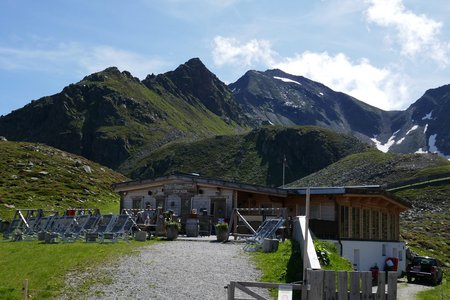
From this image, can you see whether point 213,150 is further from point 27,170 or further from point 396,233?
point 396,233

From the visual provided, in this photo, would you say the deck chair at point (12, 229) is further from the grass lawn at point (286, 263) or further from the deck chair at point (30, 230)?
the grass lawn at point (286, 263)

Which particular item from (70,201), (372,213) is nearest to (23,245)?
(372,213)

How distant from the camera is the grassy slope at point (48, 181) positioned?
164 feet

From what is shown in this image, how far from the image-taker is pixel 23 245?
2594 centimetres

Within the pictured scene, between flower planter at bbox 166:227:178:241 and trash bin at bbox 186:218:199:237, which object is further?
trash bin at bbox 186:218:199:237

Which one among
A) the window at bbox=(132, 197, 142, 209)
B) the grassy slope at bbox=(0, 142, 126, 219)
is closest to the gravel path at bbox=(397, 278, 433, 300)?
the window at bbox=(132, 197, 142, 209)

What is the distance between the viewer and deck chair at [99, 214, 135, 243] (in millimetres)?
25494

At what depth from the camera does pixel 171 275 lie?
56.3ft

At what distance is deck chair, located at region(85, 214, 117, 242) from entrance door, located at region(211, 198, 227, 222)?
7864mm

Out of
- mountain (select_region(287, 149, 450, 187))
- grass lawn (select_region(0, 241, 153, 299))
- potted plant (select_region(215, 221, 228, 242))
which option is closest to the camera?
grass lawn (select_region(0, 241, 153, 299))

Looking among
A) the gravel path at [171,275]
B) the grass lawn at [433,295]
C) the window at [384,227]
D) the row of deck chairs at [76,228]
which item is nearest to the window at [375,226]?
the window at [384,227]

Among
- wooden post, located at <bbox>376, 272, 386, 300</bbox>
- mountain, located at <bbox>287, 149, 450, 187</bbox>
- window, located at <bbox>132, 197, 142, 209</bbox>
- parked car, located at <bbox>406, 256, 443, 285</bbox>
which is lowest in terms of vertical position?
parked car, located at <bbox>406, 256, 443, 285</bbox>

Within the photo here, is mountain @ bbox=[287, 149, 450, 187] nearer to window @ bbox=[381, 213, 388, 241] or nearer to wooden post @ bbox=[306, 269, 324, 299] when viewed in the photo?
window @ bbox=[381, 213, 388, 241]

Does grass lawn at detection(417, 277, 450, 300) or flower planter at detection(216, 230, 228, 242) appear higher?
flower planter at detection(216, 230, 228, 242)
